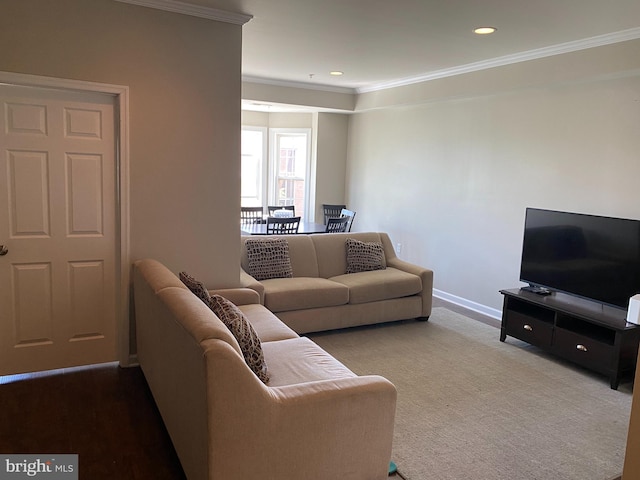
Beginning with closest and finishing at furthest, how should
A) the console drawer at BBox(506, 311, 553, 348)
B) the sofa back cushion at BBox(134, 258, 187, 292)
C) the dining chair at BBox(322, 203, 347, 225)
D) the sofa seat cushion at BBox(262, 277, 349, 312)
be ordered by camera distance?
1. the sofa back cushion at BBox(134, 258, 187, 292)
2. the console drawer at BBox(506, 311, 553, 348)
3. the sofa seat cushion at BBox(262, 277, 349, 312)
4. the dining chair at BBox(322, 203, 347, 225)

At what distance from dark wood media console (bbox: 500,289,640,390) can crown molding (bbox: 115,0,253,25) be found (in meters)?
3.23

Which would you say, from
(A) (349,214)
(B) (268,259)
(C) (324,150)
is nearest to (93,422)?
(B) (268,259)

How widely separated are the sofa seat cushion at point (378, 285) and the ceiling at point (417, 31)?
2168mm

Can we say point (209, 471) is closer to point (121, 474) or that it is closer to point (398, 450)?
point (121, 474)

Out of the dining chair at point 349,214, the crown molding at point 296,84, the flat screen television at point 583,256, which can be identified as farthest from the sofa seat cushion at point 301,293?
the crown molding at point 296,84

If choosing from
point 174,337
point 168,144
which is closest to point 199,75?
point 168,144

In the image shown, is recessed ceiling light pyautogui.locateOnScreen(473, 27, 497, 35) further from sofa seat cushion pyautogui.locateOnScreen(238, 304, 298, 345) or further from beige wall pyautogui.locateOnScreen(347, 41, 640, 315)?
sofa seat cushion pyautogui.locateOnScreen(238, 304, 298, 345)

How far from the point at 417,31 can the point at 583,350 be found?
111 inches

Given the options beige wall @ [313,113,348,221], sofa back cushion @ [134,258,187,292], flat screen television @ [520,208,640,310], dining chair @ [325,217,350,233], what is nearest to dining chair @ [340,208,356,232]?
beige wall @ [313,113,348,221]

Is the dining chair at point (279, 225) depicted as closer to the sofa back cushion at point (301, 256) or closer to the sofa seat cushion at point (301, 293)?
the sofa back cushion at point (301, 256)

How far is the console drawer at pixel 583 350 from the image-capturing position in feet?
12.1

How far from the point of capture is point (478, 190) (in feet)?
Result: 18.1

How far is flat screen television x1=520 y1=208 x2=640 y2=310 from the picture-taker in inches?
147

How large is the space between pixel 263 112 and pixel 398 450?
21.4ft
